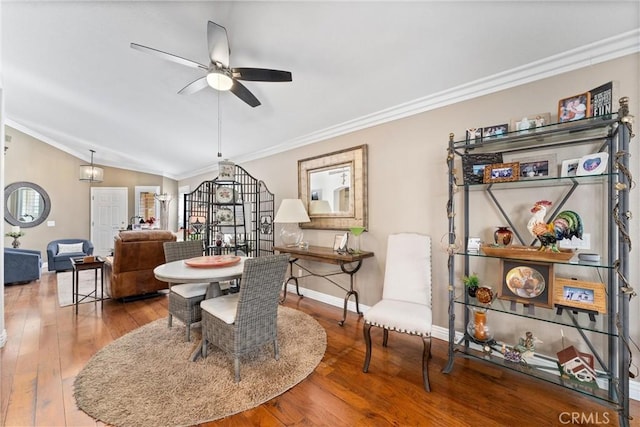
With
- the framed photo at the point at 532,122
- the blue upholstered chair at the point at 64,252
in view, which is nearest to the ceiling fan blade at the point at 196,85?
the framed photo at the point at 532,122

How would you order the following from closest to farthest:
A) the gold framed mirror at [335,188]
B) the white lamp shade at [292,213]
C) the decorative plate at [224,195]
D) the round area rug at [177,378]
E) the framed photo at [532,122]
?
the round area rug at [177,378], the framed photo at [532,122], the gold framed mirror at [335,188], the white lamp shade at [292,213], the decorative plate at [224,195]

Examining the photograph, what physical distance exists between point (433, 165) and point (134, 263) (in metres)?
4.25

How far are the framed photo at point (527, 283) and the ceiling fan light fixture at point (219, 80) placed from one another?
109 inches

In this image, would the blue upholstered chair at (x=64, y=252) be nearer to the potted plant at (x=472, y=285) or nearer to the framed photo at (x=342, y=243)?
the framed photo at (x=342, y=243)

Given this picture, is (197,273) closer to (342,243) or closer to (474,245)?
(342,243)

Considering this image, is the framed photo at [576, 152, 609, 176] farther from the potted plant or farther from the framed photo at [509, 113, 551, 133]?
the potted plant

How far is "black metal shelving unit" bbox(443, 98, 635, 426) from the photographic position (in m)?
1.53

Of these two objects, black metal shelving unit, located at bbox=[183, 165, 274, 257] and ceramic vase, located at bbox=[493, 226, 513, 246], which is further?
black metal shelving unit, located at bbox=[183, 165, 274, 257]

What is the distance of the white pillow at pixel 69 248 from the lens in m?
5.80

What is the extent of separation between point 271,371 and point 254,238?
2.91 metres

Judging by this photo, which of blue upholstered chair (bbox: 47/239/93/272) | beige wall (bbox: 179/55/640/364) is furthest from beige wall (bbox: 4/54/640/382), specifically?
blue upholstered chair (bbox: 47/239/93/272)

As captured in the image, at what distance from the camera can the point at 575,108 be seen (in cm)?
A: 176

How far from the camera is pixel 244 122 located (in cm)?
397

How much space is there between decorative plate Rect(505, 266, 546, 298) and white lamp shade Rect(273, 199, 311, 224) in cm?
236
